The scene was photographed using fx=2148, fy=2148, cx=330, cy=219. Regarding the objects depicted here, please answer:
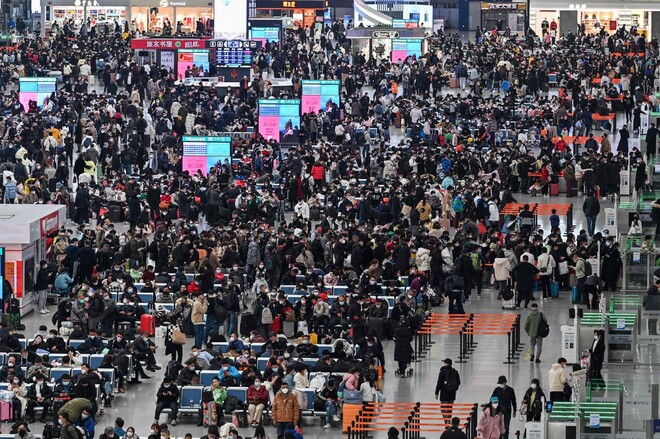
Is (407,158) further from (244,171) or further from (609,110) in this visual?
(609,110)

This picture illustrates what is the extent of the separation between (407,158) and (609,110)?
1077 cm

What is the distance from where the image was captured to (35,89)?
66562 mm

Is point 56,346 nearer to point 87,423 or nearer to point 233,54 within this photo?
point 87,423

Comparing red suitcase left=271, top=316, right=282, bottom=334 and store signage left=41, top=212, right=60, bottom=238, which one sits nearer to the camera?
red suitcase left=271, top=316, right=282, bottom=334

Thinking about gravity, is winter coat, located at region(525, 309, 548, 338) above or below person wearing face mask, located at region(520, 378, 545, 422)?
above

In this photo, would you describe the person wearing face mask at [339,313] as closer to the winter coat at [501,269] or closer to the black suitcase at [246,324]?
the black suitcase at [246,324]

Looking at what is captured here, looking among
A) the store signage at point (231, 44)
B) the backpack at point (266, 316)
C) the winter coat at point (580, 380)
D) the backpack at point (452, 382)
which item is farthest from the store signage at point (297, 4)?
the backpack at point (452, 382)

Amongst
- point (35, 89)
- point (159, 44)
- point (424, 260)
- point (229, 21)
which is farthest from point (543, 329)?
point (229, 21)

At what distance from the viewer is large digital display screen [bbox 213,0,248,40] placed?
8519cm

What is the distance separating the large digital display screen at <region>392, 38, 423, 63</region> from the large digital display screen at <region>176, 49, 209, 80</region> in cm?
946

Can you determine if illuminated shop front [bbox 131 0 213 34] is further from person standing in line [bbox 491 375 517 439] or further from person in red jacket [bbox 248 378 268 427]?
person standing in line [bbox 491 375 517 439]

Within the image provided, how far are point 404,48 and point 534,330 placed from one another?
43.6 meters

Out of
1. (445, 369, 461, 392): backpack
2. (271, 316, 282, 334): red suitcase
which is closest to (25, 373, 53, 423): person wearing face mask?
(271, 316, 282, 334): red suitcase

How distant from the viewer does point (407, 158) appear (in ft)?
186
